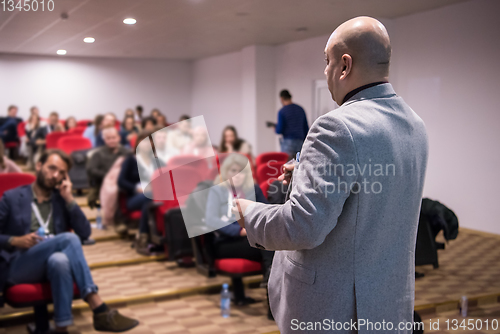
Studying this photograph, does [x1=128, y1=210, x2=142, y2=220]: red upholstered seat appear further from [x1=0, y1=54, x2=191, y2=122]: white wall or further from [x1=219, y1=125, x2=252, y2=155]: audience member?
[x1=0, y1=54, x2=191, y2=122]: white wall

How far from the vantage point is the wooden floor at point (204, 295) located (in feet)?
11.1

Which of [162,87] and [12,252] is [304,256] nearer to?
[12,252]

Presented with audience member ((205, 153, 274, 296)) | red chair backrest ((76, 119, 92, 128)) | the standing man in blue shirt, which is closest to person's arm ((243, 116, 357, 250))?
audience member ((205, 153, 274, 296))

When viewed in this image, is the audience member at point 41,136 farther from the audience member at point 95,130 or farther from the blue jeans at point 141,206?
the blue jeans at point 141,206

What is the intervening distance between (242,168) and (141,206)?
12.1 ft

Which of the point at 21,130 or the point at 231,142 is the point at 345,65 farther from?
the point at 21,130

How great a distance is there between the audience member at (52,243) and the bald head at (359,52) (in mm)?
2409

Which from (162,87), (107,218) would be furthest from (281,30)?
(162,87)

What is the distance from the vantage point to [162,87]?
14.8 meters

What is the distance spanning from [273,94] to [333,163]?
9.54 meters

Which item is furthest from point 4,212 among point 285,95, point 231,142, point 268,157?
point 285,95

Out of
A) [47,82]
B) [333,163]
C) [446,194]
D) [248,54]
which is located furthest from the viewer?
[47,82]

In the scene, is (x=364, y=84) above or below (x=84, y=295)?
above

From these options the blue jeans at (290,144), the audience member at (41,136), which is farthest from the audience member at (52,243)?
the audience member at (41,136)
